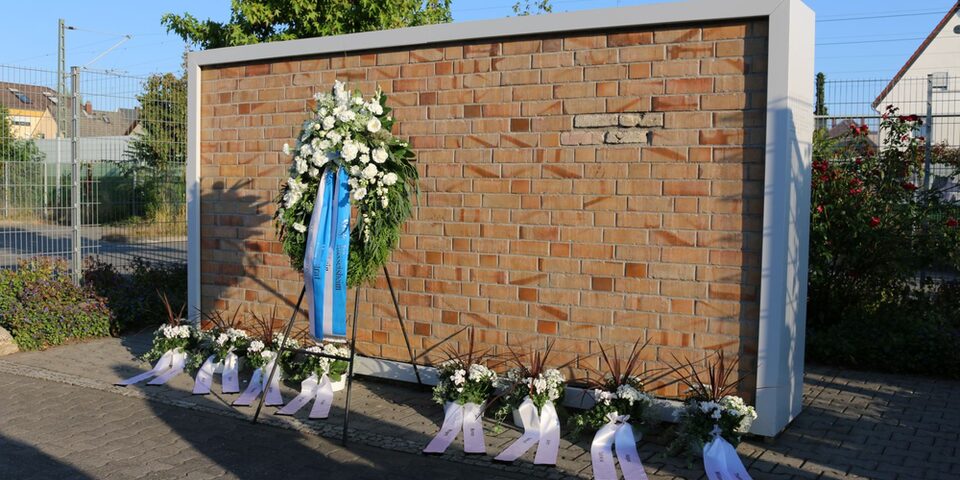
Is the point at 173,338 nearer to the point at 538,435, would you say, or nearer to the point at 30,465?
the point at 30,465

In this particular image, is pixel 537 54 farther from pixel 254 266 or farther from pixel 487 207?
pixel 254 266

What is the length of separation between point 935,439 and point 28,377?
769 centimetres

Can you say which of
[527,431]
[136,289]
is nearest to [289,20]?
[136,289]

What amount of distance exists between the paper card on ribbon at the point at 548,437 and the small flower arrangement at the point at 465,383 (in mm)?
548

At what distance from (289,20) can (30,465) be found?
29.4ft

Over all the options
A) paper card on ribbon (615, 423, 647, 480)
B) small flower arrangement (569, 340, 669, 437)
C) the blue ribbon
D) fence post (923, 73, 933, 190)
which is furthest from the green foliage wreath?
fence post (923, 73, 933, 190)

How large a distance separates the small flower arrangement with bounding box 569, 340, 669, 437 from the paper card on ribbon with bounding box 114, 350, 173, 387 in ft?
13.4

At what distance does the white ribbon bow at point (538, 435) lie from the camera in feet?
18.7

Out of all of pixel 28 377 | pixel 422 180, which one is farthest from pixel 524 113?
pixel 28 377

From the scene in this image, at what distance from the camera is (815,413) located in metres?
6.92

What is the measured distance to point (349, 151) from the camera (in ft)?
20.3

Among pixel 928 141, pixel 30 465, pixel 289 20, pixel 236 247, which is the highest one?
pixel 289 20

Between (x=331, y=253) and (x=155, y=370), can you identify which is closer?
(x=331, y=253)

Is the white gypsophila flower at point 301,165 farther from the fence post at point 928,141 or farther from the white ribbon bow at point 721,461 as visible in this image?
the fence post at point 928,141
